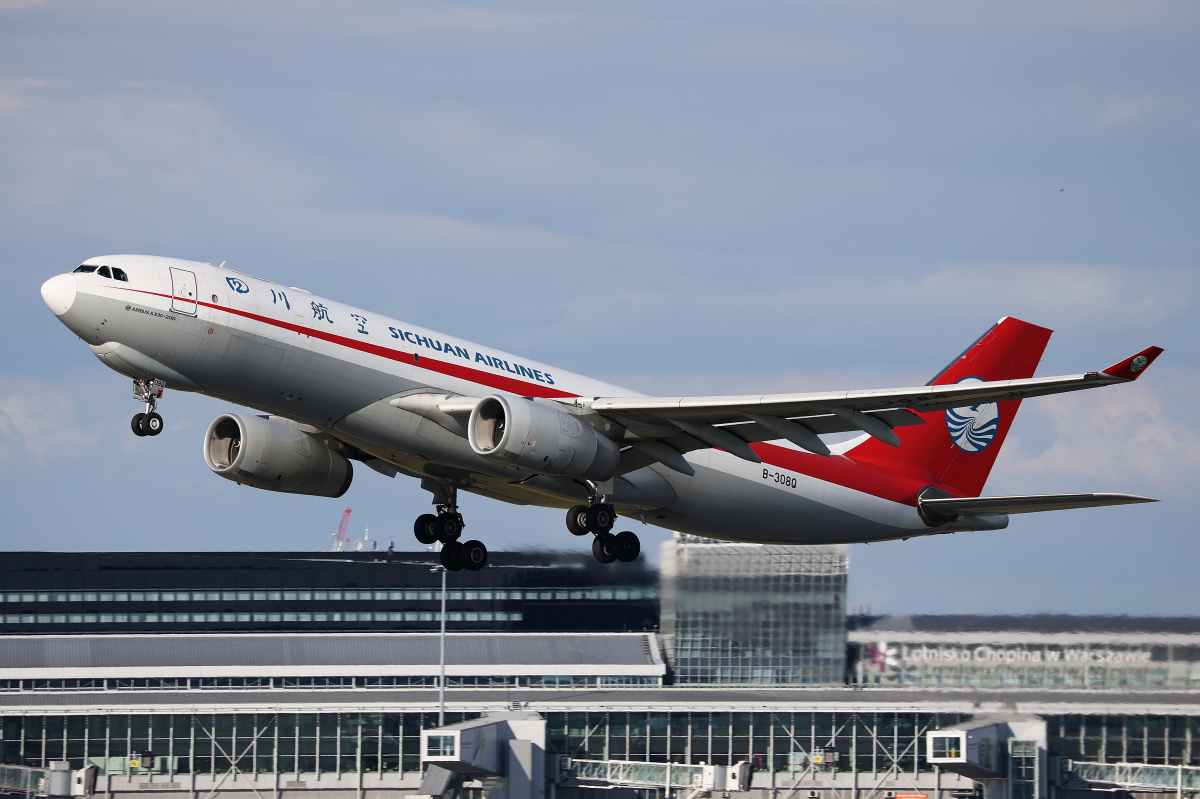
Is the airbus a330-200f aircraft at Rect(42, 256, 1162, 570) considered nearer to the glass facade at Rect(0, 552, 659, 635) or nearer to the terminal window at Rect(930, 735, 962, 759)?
the terminal window at Rect(930, 735, 962, 759)

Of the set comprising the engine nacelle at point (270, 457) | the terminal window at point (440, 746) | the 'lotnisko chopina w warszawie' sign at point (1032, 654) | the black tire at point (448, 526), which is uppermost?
the engine nacelle at point (270, 457)

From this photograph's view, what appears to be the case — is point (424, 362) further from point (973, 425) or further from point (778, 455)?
point (973, 425)

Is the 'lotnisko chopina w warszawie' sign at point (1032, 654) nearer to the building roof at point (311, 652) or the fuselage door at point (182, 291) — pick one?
the fuselage door at point (182, 291)

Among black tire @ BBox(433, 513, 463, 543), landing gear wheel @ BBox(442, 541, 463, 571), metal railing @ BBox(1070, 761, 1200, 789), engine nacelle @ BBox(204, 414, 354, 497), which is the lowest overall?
metal railing @ BBox(1070, 761, 1200, 789)

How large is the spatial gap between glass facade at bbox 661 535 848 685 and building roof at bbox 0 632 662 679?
84.8ft

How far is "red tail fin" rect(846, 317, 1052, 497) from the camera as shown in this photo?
38531 mm

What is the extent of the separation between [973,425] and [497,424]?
48.4 feet

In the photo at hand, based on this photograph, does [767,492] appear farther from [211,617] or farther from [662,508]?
[211,617]

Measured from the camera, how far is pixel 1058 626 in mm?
46562

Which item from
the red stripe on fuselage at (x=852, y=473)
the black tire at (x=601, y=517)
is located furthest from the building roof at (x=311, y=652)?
the black tire at (x=601, y=517)

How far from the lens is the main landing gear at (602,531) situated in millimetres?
32938

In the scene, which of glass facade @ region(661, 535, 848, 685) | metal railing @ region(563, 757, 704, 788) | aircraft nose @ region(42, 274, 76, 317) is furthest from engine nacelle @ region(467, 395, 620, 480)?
glass facade @ region(661, 535, 848, 685)

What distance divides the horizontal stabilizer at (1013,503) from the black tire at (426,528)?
39.4 feet

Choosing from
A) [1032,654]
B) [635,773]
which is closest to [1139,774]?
[1032,654]
